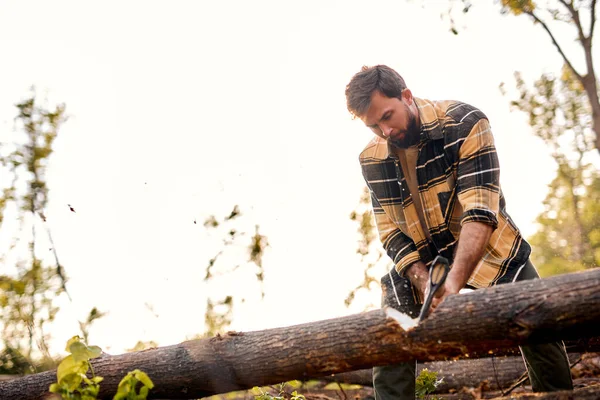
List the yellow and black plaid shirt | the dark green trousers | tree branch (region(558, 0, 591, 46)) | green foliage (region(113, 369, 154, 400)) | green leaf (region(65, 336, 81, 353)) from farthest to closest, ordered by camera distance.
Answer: tree branch (region(558, 0, 591, 46)), the yellow and black plaid shirt, the dark green trousers, green leaf (region(65, 336, 81, 353)), green foliage (region(113, 369, 154, 400))

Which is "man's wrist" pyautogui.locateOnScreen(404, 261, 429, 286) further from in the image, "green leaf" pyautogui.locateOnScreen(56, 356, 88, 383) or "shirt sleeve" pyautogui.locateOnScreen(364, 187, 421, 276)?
"green leaf" pyautogui.locateOnScreen(56, 356, 88, 383)

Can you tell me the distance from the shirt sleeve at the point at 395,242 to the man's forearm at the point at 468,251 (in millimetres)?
423

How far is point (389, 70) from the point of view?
3.04m

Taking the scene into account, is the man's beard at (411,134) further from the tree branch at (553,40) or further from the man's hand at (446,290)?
the tree branch at (553,40)

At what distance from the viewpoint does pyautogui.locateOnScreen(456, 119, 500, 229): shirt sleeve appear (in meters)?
2.60

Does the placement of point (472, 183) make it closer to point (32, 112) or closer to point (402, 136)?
point (402, 136)

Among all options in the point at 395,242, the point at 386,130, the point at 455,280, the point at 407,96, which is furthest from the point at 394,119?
the point at 455,280

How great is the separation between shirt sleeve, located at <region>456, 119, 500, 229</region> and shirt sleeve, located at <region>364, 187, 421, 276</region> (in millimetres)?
451

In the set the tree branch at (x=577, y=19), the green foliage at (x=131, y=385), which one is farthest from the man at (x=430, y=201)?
the tree branch at (x=577, y=19)

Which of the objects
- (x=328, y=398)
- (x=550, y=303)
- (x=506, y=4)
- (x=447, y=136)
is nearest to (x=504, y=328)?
(x=550, y=303)

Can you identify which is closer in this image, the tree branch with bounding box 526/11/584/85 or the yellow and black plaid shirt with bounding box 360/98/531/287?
the yellow and black plaid shirt with bounding box 360/98/531/287

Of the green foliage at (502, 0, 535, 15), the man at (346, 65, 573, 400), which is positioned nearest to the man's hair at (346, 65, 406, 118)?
the man at (346, 65, 573, 400)

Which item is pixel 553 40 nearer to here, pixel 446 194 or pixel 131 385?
pixel 446 194

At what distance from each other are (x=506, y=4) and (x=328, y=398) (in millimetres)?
5908
